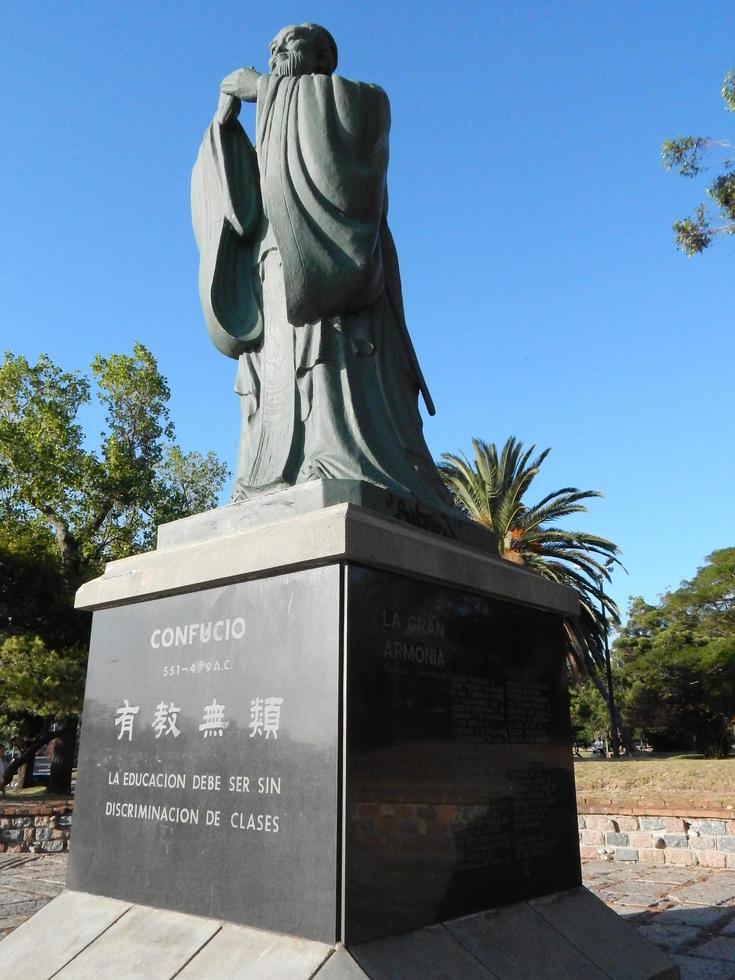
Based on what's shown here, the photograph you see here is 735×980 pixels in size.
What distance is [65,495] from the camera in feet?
71.3

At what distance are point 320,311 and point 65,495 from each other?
19.2 metres

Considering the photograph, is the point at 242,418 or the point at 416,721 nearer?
the point at 416,721

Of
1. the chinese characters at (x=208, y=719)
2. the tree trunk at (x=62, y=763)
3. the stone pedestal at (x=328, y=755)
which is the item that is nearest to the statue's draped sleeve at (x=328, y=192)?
the stone pedestal at (x=328, y=755)

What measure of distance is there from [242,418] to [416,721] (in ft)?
7.15

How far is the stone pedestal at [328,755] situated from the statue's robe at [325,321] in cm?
49

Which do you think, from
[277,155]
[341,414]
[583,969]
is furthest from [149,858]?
[277,155]

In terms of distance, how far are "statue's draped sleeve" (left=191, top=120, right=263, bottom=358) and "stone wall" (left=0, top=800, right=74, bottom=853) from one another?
774 centimetres

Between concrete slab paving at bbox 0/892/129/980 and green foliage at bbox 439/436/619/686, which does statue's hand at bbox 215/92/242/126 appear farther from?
green foliage at bbox 439/436/619/686

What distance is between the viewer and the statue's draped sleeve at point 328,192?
411 cm

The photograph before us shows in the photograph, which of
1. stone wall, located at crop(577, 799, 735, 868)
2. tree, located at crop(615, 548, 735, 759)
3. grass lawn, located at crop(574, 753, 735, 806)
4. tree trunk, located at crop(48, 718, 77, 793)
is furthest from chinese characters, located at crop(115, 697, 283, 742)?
tree, located at crop(615, 548, 735, 759)

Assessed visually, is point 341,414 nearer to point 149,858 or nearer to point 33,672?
point 149,858

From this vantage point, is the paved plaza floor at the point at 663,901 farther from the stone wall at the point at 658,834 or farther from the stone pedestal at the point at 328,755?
the stone pedestal at the point at 328,755

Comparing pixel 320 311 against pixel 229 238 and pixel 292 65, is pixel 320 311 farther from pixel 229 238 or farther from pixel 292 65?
pixel 292 65

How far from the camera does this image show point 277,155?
4.28 meters
